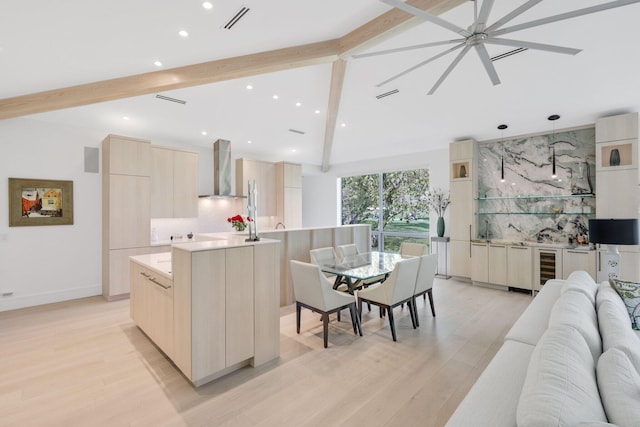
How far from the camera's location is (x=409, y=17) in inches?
117

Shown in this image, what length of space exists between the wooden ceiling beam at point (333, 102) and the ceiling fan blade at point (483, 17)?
7.76ft

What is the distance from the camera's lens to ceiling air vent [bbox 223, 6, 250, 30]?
Answer: 289 centimetres

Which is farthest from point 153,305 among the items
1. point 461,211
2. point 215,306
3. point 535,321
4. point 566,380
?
point 461,211

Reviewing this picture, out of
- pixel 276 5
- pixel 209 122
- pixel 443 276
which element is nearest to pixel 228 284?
pixel 276 5

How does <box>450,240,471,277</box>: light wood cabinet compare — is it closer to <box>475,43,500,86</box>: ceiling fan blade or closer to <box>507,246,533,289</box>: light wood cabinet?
<box>507,246,533,289</box>: light wood cabinet

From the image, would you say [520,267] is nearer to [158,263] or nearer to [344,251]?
[344,251]

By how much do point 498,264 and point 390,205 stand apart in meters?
3.03

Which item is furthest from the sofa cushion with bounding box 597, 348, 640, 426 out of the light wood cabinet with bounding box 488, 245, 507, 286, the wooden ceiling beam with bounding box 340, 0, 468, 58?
the light wood cabinet with bounding box 488, 245, 507, 286

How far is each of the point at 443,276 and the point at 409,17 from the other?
5027mm

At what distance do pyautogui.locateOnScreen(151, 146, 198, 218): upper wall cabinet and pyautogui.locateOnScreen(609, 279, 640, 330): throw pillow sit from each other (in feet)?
20.4

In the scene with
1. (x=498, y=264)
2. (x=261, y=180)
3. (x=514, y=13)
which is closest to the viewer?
(x=514, y=13)

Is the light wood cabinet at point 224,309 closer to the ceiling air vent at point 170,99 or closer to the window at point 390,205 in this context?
the ceiling air vent at point 170,99

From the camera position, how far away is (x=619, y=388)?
1146 mm

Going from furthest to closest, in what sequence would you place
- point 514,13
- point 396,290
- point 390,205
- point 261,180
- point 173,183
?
1. point 390,205
2. point 261,180
3. point 173,183
4. point 396,290
5. point 514,13
